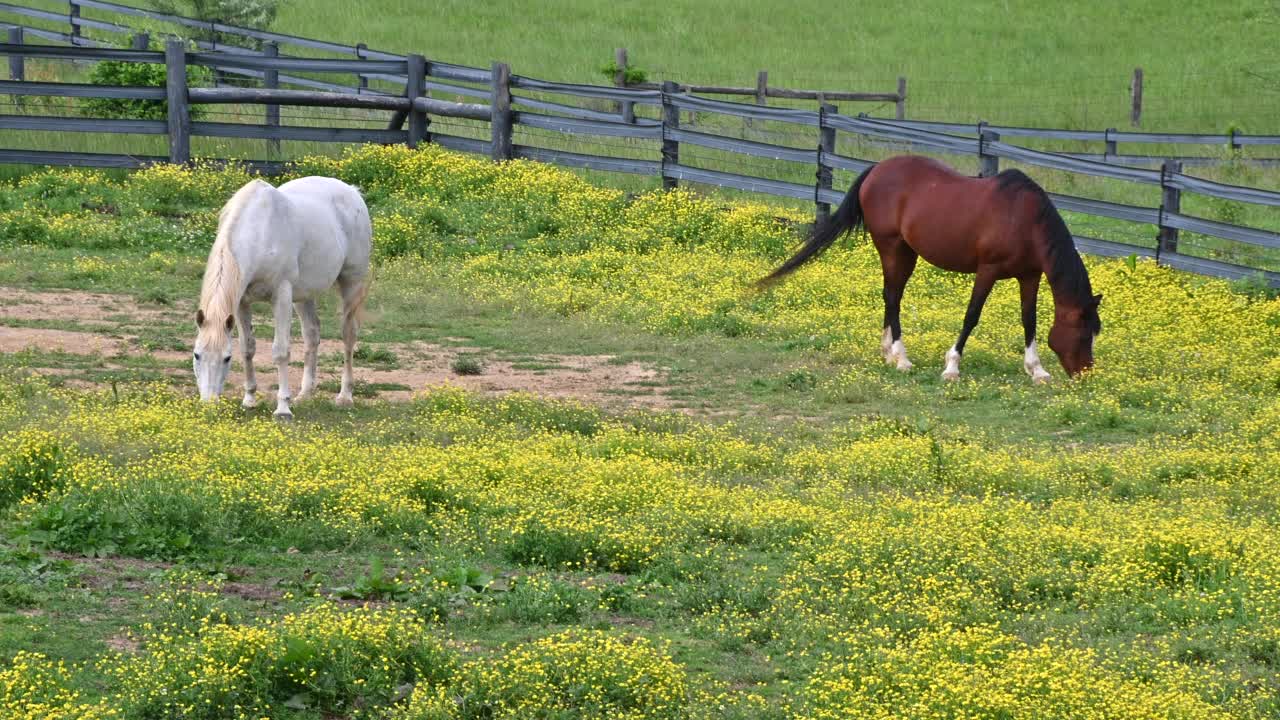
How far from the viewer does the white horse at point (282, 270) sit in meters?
9.72

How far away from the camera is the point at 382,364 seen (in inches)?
486

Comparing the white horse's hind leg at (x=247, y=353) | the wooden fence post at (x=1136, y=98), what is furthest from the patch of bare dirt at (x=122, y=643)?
the wooden fence post at (x=1136, y=98)

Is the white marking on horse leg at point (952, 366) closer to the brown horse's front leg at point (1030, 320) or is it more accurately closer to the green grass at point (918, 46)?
the brown horse's front leg at point (1030, 320)

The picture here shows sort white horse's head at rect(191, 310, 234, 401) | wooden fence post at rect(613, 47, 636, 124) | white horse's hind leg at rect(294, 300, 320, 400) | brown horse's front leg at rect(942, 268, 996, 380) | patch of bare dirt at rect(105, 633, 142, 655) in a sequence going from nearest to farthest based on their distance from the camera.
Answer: patch of bare dirt at rect(105, 633, 142, 655) → white horse's head at rect(191, 310, 234, 401) → white horse's hind leg at rect(294, 300, 320, 400) → brown horse's front leg at rect(942, 268, 996, 380) → wooden fence post at rect(613, 47, 636, 124)

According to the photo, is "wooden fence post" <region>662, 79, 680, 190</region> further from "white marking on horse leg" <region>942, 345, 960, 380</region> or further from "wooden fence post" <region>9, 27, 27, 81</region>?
"wooden fence post" <region>9, 27, 27, 81</region>

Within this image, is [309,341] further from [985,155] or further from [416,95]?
[416,95]

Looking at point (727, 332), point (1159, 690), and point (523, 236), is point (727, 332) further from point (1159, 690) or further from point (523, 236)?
point (1159, 690)

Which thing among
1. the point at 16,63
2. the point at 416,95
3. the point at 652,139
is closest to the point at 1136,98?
the point at 652,139

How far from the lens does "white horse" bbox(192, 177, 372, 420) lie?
31.9 ft

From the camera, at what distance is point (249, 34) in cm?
2639

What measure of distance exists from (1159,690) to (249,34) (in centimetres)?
2369

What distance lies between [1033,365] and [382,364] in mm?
Answer: 5531

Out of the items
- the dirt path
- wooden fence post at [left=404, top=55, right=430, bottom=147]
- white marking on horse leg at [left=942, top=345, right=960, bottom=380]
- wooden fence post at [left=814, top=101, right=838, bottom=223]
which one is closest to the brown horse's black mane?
white marking on horse leg at [left=942, top=345, right=960, bottom=380]

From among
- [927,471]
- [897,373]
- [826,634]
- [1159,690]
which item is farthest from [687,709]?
[897,373]
